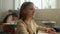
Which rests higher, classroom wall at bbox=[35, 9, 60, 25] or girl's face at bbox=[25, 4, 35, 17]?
girl's face at bbox=[25, 4, 35, 17]

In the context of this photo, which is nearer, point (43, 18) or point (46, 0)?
point (43, 18)

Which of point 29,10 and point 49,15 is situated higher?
point 29,10

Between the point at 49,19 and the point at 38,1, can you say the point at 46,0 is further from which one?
the point at 49,19

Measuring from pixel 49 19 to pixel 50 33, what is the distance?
1.17 m

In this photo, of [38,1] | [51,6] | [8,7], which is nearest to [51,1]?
[51,6]

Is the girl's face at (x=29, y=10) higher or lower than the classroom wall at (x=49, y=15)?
higher

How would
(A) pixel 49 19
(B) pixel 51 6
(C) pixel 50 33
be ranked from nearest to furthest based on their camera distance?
(C) pixel 50 33, (A) pixel 49 19, (B) pixel 51 6

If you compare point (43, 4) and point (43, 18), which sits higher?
point (43, 4)

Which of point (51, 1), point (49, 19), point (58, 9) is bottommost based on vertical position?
point (49, 19)

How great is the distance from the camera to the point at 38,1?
2.17m

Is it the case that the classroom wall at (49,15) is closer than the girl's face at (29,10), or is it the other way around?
the girl's face at (29,10)

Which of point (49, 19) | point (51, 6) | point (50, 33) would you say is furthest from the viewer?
point (51, 6)

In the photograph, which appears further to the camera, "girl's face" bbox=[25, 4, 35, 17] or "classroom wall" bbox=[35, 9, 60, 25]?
"classroom wall" bbox=[35, 9, 60, 25]

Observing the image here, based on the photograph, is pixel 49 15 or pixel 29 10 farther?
pixel 49 15
